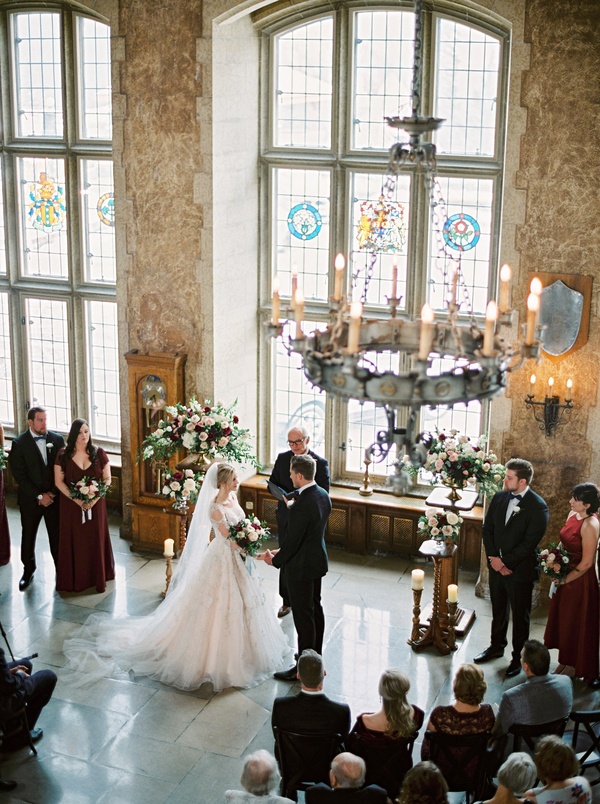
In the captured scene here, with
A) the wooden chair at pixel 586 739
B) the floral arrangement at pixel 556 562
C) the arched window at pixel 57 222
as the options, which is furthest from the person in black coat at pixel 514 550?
the arched window at pixel 57 222

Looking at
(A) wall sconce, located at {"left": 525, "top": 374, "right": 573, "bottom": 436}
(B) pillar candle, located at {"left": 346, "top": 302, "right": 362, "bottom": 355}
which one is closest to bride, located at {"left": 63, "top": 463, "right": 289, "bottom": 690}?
(A) wall sconce, located at {"left": 525, "top": 374, "right": 573, "bottom": 436}

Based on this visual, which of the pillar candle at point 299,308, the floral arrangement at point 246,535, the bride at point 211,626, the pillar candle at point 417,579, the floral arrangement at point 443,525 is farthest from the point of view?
the floral arrangement at point 443,525

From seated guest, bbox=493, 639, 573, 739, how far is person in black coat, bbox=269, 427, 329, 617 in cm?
254

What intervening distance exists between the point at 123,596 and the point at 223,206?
363 cm

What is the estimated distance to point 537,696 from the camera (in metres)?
5.98

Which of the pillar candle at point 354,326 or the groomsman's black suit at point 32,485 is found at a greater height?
the pillar candle at point 354,326

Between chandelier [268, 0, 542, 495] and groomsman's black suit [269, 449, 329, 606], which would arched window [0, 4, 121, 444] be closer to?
groomsman's black suit [269, 449, 329, 606]

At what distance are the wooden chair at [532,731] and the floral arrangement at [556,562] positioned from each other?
1665mm

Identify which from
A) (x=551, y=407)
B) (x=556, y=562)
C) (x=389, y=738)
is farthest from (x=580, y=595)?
(x=389, y=738)

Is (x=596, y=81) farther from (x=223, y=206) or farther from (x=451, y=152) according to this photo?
(x=223, y=206)

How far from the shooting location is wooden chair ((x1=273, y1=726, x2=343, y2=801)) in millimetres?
5711

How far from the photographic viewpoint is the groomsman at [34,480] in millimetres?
9180

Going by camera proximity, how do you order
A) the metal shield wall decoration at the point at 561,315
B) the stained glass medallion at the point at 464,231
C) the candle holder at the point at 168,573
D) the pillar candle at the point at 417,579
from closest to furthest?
the pillar candle at the point at 417,579
the metal shield wall decoration at the point at 561,315
the candle holder at the point at 168,573
the stained glass medallion at the point at 464,231

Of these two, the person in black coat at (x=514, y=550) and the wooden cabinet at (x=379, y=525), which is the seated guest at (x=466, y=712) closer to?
the person in black coat at (x=514, y=550)
